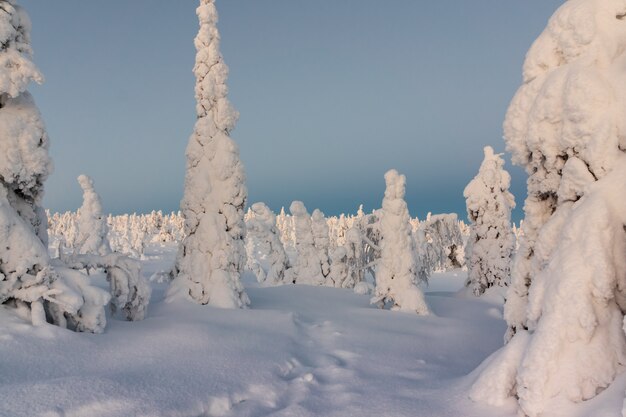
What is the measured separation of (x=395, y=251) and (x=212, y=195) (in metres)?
6.64

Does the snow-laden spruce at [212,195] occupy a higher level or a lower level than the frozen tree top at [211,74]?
lower

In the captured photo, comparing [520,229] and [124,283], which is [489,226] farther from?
[124,283]

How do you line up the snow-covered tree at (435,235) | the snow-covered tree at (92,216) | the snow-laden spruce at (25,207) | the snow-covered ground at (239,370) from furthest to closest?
1. the snow-covered tree at (92,216)
2. the snow-covered tree at (435,235)
3. the snow-laden spruce at (25,207)
4. the snow-covered ground at (239,370)

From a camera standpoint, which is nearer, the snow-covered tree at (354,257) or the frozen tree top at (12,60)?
the frozen tree top at (12,60)

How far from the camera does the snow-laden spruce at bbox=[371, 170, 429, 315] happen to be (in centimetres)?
1656

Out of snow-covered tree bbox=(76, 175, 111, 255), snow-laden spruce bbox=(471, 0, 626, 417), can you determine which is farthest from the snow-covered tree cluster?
snow-laden spruce bbox=(471, 0, 626, 417)

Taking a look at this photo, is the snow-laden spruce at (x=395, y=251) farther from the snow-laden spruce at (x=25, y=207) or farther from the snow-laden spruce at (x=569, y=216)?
the snow-laden spruce at (x=25, y=207)

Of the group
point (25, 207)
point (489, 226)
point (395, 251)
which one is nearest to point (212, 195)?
point (25, 207)

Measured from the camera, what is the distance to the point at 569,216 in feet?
19.2

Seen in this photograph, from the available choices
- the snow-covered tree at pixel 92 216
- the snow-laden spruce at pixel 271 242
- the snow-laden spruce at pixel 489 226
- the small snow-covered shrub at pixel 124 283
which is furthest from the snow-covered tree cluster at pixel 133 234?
the small snow-covered shrub at pixel 124 283

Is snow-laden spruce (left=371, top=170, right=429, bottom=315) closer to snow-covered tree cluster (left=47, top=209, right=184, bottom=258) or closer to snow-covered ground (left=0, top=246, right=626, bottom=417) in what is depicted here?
snow-covered ground (left=0, top=246, right=626, bottom=417)

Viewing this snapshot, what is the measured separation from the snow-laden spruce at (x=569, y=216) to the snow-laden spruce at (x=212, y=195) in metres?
9.15

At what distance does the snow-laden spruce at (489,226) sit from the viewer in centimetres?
2153

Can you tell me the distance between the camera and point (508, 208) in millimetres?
22453
